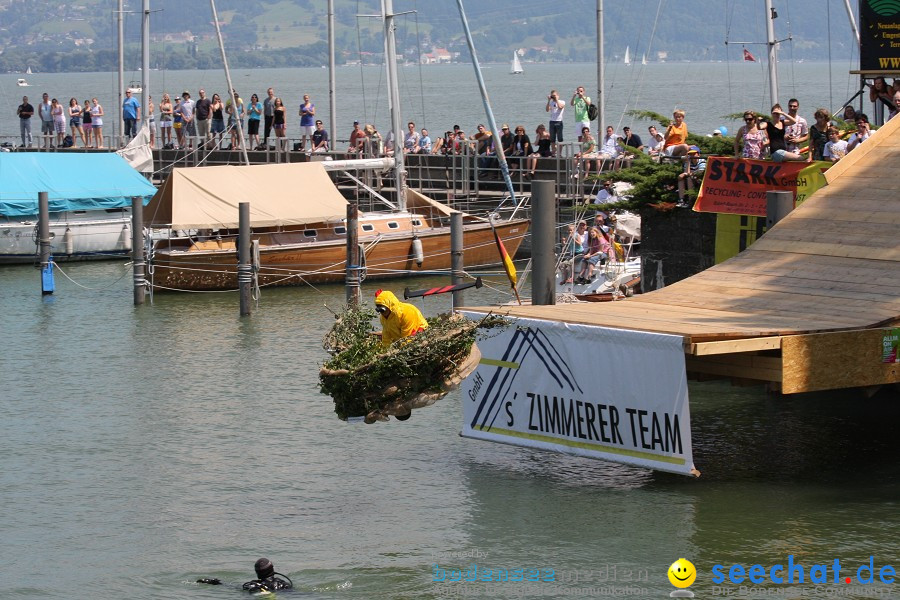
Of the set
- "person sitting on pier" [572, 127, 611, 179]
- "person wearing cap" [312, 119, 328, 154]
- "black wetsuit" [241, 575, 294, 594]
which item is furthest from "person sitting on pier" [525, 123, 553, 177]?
"black wetsuit" [241, 575, 294, 594]

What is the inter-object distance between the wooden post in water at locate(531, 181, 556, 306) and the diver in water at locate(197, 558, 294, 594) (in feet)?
23.6

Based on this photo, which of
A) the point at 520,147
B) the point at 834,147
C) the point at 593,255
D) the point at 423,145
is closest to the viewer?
the point at 834,147

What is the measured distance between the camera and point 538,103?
465ft

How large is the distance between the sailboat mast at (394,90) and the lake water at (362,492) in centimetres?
1110

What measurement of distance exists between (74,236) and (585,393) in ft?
86.8

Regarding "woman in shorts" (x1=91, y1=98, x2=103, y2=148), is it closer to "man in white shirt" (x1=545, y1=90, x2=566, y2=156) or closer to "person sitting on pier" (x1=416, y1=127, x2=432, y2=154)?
"person sitting on pier" (x1=416, y1=127, x2=432, y2=154)

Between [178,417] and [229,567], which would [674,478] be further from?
[178,417]

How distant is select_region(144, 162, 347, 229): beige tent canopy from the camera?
37781 mm

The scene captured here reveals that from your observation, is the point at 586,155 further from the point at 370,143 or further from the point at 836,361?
the point at 836,361

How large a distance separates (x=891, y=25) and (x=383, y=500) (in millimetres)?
15408

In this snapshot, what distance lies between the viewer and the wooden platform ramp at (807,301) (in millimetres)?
18609

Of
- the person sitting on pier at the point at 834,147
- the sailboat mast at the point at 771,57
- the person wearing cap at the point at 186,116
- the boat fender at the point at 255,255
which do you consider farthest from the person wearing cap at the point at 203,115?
the person sitting on pier at the point at 834,147

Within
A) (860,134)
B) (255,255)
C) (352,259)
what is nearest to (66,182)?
(255,255)

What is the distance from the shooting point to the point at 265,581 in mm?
16719
